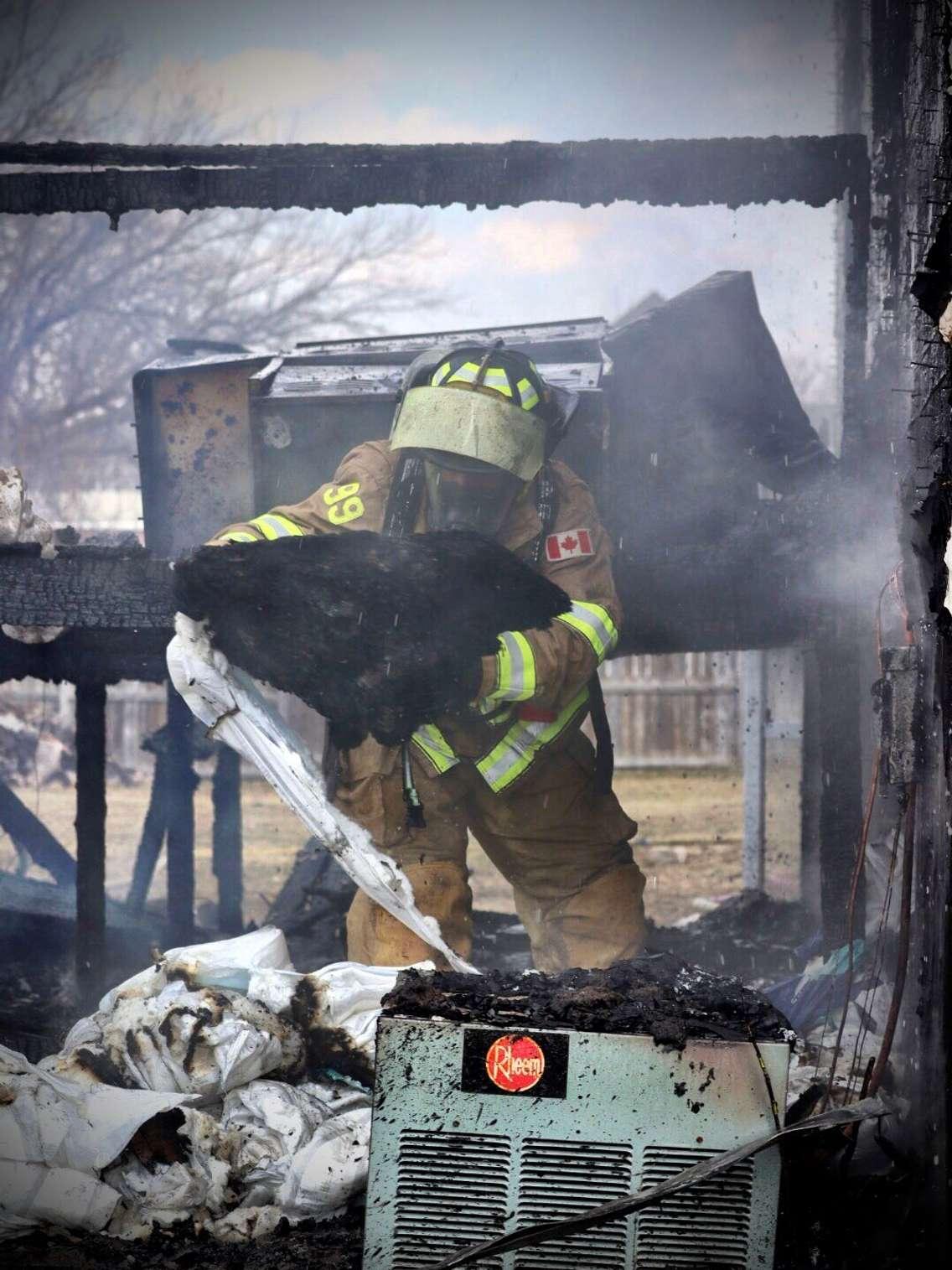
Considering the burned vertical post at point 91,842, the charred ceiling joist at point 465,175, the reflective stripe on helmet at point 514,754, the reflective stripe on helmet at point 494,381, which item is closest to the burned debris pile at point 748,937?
the reflective stripe on helmet at point 514,754

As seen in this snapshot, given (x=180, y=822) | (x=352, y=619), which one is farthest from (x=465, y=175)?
(x=180, y=822)

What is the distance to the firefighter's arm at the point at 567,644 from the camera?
3.56 metres

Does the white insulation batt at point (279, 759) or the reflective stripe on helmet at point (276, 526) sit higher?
the reflective stripe on helmet at point (276, 526)

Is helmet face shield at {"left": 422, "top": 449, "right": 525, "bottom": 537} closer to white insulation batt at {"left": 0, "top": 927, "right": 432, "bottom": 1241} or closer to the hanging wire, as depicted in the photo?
white insulation batt at {"left": 0, "top": 927, "right": 432, "bottom": 1241}

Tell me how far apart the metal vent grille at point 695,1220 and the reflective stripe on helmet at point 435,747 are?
1742 mm

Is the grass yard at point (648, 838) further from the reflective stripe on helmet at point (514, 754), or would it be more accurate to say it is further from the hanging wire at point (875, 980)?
the hanging wire at point (875, 980)

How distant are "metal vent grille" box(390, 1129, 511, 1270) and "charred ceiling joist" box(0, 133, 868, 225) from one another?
3370mm

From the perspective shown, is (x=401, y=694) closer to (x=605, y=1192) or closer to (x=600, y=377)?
(x=605, y=1192)

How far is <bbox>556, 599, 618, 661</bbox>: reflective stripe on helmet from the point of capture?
3754mm

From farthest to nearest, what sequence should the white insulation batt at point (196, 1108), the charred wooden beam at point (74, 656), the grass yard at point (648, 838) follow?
the grass yard at point (648, 838) → the charred wooden beam at point (74, 656) → the white insulation batt at point (196, 1108)

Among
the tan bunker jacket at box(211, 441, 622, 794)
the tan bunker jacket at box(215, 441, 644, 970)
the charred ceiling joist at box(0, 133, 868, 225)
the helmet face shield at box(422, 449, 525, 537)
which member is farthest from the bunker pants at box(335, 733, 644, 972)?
the charred ceiling joist at box(0, 133, 868, 225)

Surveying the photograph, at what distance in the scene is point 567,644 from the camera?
12.1 ft

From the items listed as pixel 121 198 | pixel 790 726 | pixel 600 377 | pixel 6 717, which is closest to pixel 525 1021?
pixel 600 377

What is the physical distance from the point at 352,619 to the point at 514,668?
1.66ft
